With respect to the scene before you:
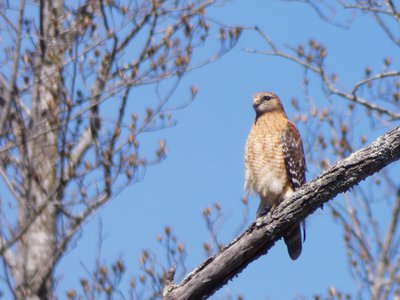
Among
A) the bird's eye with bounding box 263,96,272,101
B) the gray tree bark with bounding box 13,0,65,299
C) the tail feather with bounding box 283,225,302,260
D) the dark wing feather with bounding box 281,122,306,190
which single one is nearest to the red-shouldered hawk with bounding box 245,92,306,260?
the dark wing feather with bounding box 281,122,306,190

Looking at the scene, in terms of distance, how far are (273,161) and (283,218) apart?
193 centimetres

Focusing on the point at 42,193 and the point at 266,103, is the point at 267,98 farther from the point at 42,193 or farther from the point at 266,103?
the point at 42,193

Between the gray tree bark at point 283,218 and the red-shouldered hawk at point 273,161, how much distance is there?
162 cm

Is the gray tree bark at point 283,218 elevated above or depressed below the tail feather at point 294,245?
below

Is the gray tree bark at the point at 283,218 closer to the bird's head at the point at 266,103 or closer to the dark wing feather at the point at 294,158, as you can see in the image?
the dark wing feather at the point at 294,158

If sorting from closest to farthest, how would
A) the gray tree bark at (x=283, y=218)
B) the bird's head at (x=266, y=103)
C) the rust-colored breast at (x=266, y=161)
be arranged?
the gray tree bark at (x=283, y=218), the rust-colored breast at (x=266, y=161), the bird's head at (x=266, y=103)

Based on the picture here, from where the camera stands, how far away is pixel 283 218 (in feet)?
10.4

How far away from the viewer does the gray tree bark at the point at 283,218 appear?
305 cm

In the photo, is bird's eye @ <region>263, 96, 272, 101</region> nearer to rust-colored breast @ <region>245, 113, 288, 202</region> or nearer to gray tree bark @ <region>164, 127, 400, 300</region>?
rust-colored breast @ <region>245, 113, 288, 202</region>

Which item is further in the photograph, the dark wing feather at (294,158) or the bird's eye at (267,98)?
the bird's eye at (267,98)

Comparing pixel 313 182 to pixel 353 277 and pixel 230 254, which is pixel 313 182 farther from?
pixel 353 277

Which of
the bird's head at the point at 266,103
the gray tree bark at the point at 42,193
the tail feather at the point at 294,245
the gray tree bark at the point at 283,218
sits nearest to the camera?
the gray tree bark at the point at 283,218

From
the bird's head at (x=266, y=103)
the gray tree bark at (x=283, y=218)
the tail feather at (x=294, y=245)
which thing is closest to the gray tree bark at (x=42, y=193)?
the bird's head at (x=266, y=103)

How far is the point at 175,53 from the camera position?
7.45m
